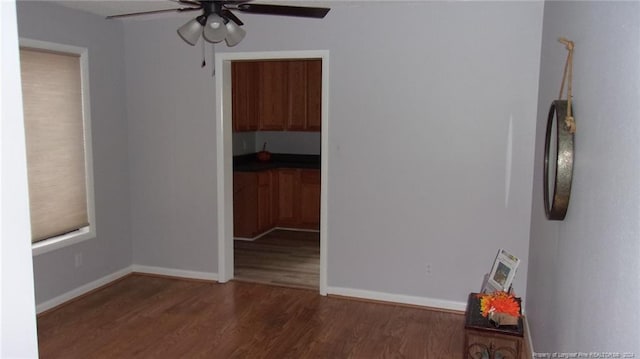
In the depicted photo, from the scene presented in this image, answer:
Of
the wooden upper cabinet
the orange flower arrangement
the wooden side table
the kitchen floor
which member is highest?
the wooden upper cabinet

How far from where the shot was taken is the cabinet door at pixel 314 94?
21.1 ft

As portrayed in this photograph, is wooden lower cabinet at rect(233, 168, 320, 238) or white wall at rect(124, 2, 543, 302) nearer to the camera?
white wall at rect(124, 2, 543, 302)

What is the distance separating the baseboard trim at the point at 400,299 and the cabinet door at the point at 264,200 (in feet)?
7.70

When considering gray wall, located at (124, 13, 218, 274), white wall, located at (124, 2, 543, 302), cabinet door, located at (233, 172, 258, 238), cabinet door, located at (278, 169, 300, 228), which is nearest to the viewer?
white wall, located at (124, 2, 543, 302)

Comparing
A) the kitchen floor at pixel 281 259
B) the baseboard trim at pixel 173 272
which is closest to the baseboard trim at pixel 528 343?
the kitchen floor at pixel 281 259

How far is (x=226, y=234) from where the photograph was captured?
4.75 meters

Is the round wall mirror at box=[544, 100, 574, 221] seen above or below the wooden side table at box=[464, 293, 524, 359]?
above

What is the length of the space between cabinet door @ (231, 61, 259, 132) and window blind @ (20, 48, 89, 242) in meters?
2.22

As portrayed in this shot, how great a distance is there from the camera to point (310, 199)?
264 inches

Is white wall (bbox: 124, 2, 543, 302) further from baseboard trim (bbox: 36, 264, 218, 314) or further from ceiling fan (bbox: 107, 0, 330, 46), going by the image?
ceiling fan (bbox: 107, 0, 330, 46)

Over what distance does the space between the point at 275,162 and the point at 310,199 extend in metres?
0.82

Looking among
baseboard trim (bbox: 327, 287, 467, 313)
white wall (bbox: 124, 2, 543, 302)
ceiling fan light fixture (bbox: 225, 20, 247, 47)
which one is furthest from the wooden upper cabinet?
ceiling fan light fixture (bbox: 225, 20, 247, 47)

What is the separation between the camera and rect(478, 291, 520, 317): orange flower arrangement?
286cm

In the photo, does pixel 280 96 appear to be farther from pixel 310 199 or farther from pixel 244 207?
pixel 244 207
